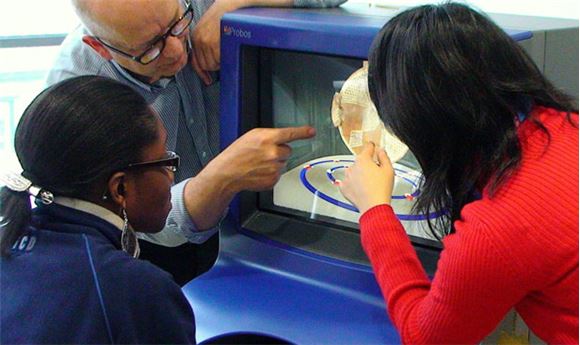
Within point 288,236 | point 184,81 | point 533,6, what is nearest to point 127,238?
point 288,236

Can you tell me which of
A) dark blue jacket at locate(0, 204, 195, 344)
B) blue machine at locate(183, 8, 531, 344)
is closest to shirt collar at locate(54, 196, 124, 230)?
dark blue jacket at locate(0, 204, 195, 344)

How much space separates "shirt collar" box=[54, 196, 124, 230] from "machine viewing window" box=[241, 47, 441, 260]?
34 cm

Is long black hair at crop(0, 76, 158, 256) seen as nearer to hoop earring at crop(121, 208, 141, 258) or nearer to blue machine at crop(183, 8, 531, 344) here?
hoop earring at crop(121, 208, 141, 258)

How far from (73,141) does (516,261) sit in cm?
63

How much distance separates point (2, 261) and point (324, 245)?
1.77 ft

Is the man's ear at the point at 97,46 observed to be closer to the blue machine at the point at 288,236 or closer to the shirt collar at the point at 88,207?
the blue machine at the point at 288,236

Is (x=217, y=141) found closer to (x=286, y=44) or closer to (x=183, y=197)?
(x=183, y=197)

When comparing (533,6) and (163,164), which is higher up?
(533,6)

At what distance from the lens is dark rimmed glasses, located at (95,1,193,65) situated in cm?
130

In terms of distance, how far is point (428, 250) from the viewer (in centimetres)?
114

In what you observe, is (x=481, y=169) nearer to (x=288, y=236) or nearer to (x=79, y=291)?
(x=288, y=236)

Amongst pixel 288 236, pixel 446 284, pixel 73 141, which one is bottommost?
pixel 288 236

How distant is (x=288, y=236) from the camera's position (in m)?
1.28

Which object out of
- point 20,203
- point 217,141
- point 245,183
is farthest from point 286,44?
point 20,203
